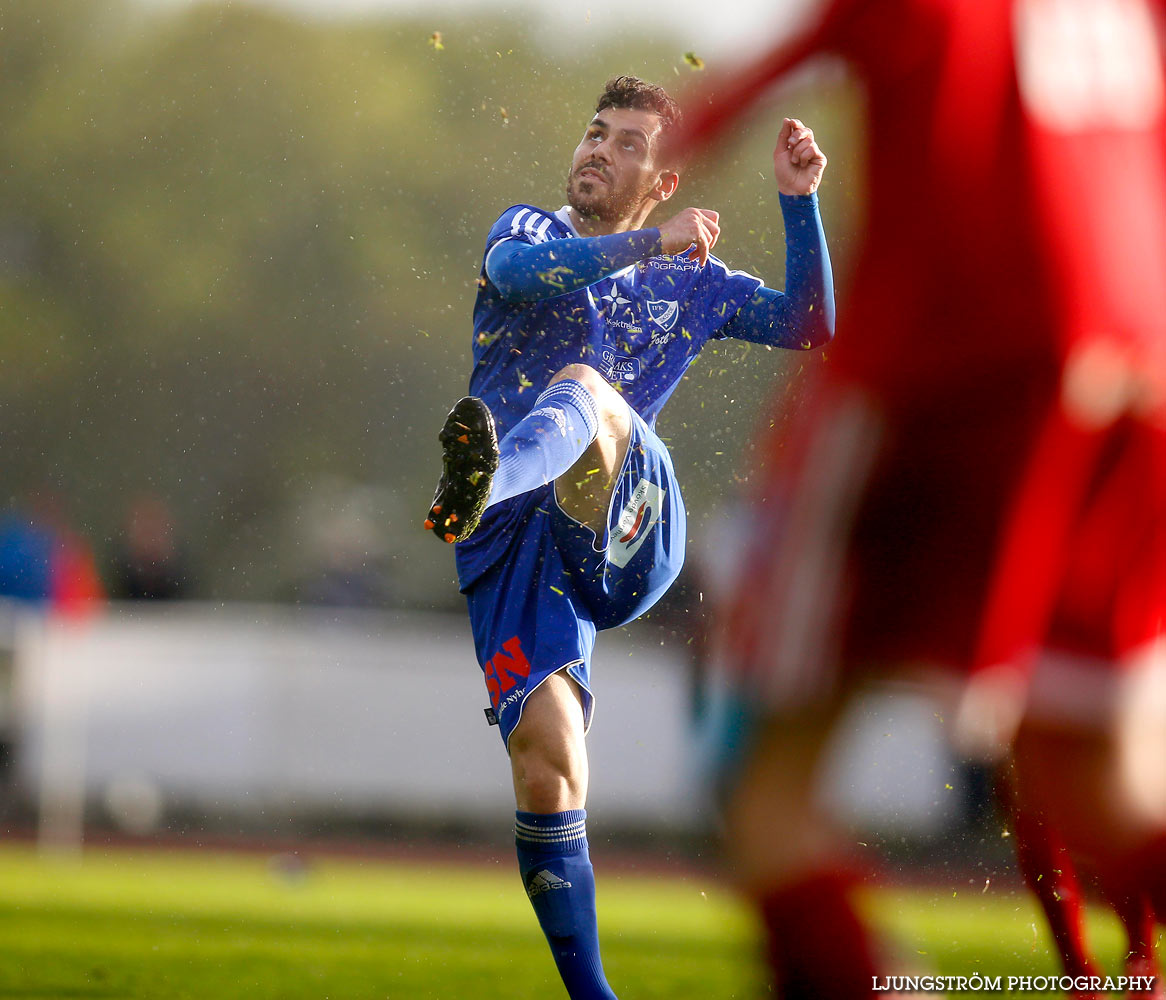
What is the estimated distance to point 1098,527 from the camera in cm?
171

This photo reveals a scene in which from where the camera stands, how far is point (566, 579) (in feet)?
10.9

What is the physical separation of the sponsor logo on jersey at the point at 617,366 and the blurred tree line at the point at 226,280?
1469cm

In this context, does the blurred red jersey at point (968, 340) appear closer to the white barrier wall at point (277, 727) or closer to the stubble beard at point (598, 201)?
the stubble beard at point (598, 201)

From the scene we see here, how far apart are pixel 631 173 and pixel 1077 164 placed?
Result: 6.24 ft

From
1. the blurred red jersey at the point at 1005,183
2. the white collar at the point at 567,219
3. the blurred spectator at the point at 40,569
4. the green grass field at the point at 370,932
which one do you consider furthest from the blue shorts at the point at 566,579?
the blurred spectator at the point at 40,569

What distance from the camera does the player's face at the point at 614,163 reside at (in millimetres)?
3463

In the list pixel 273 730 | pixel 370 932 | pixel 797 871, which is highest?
pixel 797 871

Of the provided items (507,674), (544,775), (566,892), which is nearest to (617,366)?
(507,674)

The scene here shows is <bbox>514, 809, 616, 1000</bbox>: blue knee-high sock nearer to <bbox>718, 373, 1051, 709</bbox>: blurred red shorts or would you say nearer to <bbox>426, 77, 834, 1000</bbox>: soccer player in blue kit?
<bbox>426, 77, 834, 1000</bbox>: soccer player in blue kit

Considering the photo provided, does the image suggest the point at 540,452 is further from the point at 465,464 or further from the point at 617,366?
the point at 617,366

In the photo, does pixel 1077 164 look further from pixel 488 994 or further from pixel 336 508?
pixel 336 508

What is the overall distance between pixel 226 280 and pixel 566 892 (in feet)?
65.2

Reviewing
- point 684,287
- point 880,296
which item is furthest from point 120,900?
point 880,296

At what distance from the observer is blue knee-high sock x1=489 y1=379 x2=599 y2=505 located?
3121 millimetres
